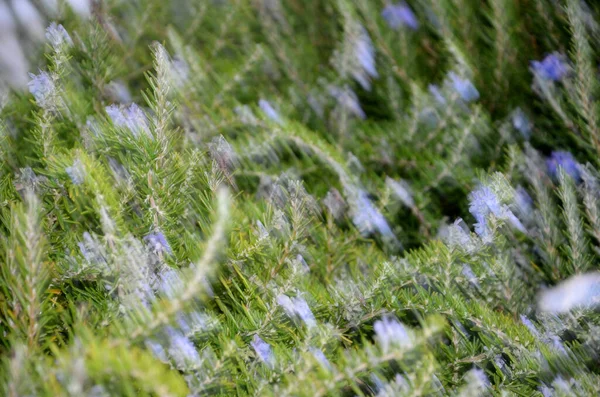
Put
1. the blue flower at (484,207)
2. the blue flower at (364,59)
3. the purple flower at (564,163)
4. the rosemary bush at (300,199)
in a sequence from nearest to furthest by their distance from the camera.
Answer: the rosemary bush at (300,199), the blue flower at (484,207), the purple flower at (564,163), the blue flower at (364,59)

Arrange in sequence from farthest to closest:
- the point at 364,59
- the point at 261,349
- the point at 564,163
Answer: the point at 364,59
the point at 564,163
the point at 261,349

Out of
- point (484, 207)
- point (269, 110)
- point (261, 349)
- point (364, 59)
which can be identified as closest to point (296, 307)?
point (261, 349)

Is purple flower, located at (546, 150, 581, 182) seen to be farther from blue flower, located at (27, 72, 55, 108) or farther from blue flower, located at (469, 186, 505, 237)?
blue flower, located at (27, 72, 55, 108)

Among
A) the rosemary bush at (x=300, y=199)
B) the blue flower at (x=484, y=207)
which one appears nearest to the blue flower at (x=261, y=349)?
the rosemary bush at (x=300, y=199)

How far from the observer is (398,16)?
77cm

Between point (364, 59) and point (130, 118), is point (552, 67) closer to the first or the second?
point (364, 59)

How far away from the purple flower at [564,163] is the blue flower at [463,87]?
124mm

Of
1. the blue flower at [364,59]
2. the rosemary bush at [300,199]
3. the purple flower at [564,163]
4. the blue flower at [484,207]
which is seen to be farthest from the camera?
the blue flower at [364,59]

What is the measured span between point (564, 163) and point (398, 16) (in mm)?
315

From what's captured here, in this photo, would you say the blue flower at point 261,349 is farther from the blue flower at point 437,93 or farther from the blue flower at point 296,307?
the blue flower at point 437,93

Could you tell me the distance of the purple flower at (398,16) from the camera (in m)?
0.77

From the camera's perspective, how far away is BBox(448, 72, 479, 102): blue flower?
668 mm

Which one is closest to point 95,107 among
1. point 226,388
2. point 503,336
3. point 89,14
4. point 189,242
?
point 89,14

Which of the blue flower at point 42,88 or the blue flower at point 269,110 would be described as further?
the blue flower at point 269,110
